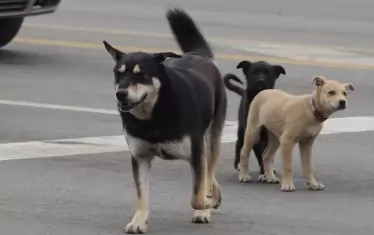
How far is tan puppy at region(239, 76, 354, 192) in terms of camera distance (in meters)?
8.52

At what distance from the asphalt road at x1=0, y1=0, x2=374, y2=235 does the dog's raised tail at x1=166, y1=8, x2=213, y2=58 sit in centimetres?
105

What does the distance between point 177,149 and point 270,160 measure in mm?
2067

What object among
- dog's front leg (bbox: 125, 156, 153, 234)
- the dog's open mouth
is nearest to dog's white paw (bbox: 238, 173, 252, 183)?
dog's front leg (bbox: 125, 156, 153, 234)

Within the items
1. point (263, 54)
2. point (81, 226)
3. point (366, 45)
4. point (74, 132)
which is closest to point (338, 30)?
point (366, 45)

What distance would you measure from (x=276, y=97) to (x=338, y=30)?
36.9 ft

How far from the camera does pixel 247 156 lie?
9.09m

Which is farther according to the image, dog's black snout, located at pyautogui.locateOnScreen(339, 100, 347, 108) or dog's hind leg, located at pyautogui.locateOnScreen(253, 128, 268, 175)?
dog's hind leg, located at pyautogui.locateOnScreen(253, 128, 268, 175)

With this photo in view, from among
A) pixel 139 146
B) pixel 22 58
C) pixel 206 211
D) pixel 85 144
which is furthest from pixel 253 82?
pixel 22 58

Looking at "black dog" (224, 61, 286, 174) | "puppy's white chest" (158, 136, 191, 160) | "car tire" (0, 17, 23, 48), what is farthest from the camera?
"car tire" (0, 17, 23, 48)

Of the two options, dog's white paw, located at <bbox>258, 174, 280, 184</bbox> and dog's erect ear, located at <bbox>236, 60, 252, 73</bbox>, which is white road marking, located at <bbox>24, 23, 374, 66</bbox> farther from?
dog's white paw, located at <bbox>258, 174, 280, 184</bbox>

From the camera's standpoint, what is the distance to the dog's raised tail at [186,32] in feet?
27.4

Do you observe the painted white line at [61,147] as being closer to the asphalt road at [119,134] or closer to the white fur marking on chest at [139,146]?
the asphalt road at [119,134]

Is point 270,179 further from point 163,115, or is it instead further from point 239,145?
point 163,115

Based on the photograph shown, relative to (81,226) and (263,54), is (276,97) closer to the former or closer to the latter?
(81,226)
